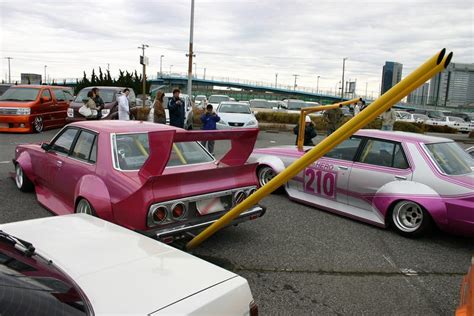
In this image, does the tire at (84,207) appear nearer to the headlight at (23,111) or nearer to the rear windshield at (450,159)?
the rear windshield at (450,159)

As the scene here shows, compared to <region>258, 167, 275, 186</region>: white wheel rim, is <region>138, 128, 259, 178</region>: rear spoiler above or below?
above

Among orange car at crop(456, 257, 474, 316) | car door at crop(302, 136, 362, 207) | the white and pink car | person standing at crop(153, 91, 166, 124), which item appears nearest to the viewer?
orange car at crop(456, 257, 474, 316)

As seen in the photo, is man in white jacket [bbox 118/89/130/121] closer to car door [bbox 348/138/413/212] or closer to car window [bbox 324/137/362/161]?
car window [bbox 324/137/362/161]

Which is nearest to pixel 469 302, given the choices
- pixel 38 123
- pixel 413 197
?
pixel 413 197

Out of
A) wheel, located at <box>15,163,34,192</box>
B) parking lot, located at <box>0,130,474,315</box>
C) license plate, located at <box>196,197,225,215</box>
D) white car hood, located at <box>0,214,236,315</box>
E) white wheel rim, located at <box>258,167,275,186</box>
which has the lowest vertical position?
parking lot, located at <box>0,130,474,315</box>

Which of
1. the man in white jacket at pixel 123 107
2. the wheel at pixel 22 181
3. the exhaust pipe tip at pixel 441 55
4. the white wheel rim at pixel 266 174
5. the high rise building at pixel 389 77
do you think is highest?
the high rise building at pixel 389 77

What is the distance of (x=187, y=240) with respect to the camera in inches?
162

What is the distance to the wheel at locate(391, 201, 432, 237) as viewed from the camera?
498cm

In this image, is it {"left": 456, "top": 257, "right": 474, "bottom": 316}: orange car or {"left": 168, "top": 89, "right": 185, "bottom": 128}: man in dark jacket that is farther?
{"left": 168, "top": 89, "right": 185, "bottom": 128}: man in dark jacket

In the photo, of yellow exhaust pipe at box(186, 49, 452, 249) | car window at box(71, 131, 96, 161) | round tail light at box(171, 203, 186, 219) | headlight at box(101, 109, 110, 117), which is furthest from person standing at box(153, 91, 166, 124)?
yellow exhaust pipe at box(186, 49, 452, 249)

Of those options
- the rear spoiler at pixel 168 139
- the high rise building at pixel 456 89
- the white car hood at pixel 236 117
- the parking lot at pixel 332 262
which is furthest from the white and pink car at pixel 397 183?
the high rise building at pixel 456 89

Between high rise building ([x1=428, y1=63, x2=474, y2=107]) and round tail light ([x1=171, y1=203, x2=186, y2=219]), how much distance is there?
183 ft

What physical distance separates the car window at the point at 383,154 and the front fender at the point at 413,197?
332 mm

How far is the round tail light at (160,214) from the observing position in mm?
3719
